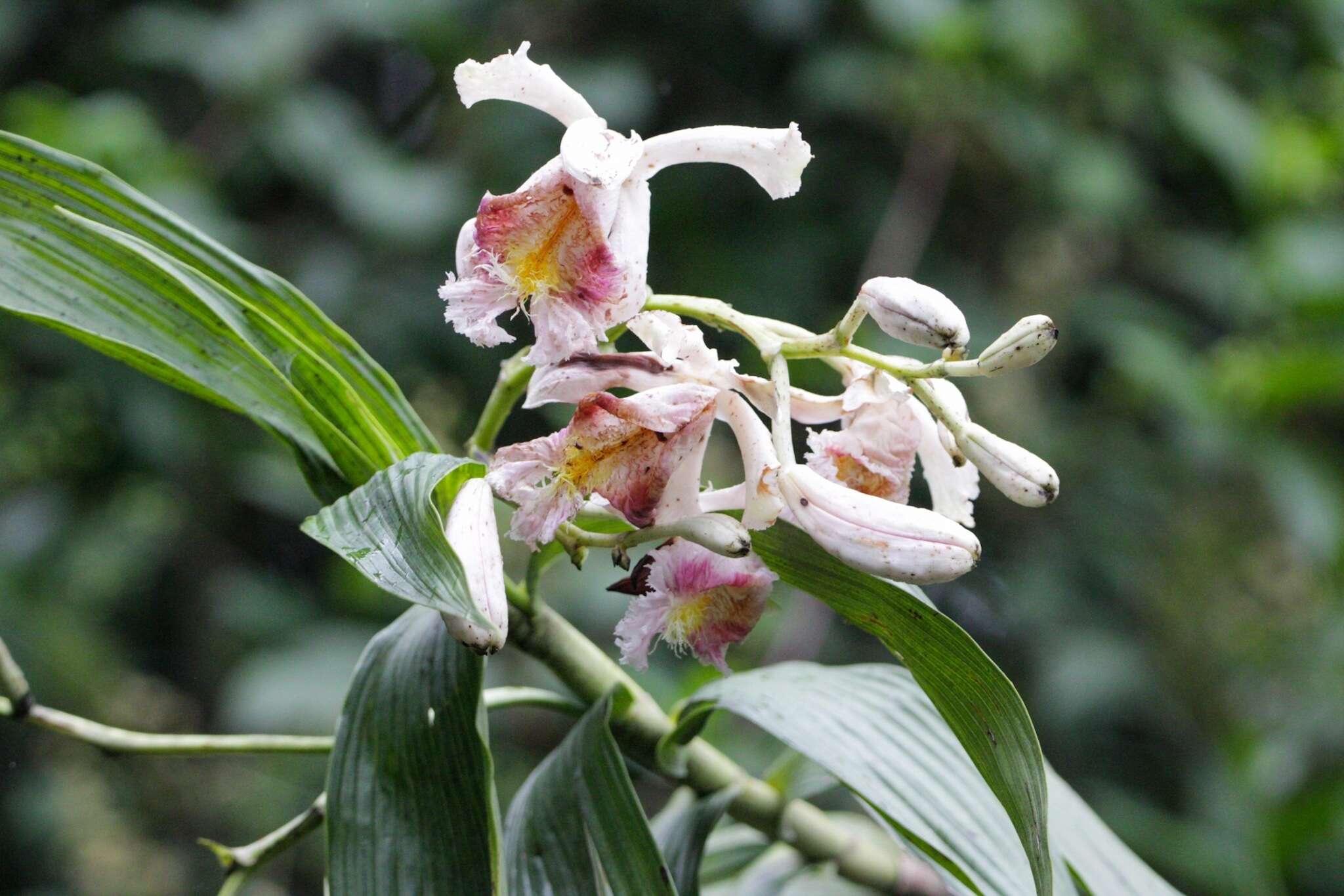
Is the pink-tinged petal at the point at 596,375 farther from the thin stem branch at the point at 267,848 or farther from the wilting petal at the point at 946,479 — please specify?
the thin stem branch at the point at 267,848

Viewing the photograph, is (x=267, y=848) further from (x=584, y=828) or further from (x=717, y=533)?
(x=717, y=533)

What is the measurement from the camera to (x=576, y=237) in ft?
1.34

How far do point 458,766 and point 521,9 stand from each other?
1708 mm

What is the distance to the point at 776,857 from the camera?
751 mm

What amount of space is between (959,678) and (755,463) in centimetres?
10

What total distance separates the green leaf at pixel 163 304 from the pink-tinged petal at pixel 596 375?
0.11 m

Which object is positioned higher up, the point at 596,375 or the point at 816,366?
the point at 596,375

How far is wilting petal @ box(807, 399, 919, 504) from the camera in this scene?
427 millimetres

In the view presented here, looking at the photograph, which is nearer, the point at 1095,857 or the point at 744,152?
the point at 744,152

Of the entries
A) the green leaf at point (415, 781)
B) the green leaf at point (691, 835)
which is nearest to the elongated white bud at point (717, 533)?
the green leaf at point (415, 781)

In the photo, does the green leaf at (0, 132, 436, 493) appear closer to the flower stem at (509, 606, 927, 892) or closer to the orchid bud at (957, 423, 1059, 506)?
the flower stem at (509, 606, 927, 892)

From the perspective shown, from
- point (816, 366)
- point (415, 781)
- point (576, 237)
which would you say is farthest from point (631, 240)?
point (816, 366)

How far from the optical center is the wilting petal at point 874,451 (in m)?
0.43

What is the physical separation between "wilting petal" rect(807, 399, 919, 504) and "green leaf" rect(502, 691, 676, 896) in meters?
0.16
